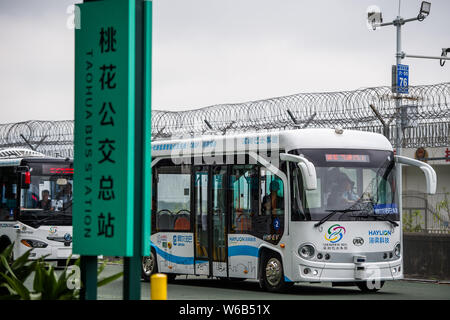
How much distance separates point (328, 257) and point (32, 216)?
1017cm

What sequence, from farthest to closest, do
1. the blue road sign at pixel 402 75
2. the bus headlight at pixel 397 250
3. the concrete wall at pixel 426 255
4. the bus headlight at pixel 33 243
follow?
the bus headlight at pixel 33 243
the blue road sign at pixel 402 75
the concrete wall at pixel 426 255
the bus headlight at pixel 397 250

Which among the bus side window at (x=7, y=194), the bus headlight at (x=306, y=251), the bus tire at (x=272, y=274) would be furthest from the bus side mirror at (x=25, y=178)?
the bus headlight at (x=306, y=251)

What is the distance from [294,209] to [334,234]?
0.83 m

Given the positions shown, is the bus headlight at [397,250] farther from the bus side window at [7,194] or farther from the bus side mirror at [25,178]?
the bus side window at [7,194]

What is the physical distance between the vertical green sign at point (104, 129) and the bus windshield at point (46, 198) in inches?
618

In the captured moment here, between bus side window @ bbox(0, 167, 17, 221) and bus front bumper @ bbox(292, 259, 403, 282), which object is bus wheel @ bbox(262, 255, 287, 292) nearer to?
bus front bumper @ bbox(292, 259, 403, 282)

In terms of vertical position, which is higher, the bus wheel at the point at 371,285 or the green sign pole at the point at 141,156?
the green sign pole at the point at 141,156

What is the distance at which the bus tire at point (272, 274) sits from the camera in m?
17.3

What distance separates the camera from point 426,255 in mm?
21406

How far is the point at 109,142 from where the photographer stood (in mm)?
9008

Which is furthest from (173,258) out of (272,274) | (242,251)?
(272,274)
